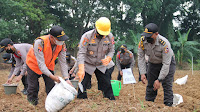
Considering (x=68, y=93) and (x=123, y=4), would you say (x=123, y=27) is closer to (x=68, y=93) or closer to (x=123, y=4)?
(x=123, y=4)

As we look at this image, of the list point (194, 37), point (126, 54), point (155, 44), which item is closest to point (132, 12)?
point (194, 37)

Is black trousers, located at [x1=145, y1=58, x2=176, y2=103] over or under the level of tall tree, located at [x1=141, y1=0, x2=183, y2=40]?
under

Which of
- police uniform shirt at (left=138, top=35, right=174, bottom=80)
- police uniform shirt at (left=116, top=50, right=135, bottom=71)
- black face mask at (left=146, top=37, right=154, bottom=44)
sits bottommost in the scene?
police uniform shirt at (left=116, top=50, right=135, bottom=71)

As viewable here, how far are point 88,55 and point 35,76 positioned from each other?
43.0 inches

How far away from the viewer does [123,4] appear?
2073 centimetres

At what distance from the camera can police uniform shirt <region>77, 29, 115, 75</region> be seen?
4043mm

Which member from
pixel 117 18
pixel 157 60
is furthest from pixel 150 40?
pixel 117 18

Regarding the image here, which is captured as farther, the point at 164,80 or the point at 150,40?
the point at 164,80

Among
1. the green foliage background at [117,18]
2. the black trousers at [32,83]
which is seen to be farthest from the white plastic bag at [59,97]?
the green foliage background at [117,18]

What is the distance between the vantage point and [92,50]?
4148mm

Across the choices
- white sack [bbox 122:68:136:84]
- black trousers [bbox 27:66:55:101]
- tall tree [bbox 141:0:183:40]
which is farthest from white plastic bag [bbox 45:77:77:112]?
tall tree [bbox 141:0:183:40]

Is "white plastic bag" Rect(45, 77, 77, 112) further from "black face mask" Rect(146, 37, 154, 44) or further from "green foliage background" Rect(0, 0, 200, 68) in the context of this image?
"green foliage background" Rect(0, 0, 200, 68)

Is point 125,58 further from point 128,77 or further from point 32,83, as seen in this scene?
point 32,83

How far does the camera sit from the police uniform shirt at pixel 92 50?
13.3ft
